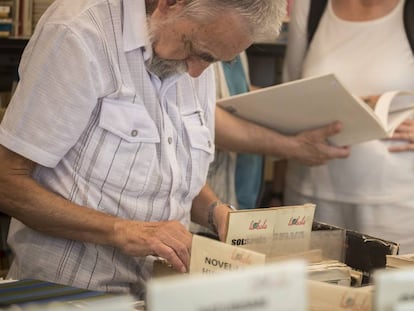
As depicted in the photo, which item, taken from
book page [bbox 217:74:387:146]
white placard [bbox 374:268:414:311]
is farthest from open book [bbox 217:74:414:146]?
white placard [bbox 374:268:414:311]

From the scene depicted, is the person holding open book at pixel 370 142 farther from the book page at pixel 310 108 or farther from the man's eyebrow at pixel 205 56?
the man's eyebrow at pixel 205 56

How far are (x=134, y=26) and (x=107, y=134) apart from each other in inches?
9.2

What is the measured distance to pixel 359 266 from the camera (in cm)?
169

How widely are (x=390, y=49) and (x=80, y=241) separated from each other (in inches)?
47.3

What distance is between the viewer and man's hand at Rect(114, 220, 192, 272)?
5.31 ft

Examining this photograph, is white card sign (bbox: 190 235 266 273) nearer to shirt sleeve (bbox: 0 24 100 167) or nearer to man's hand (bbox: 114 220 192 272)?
man's hand (bbox: 114 220 192 272)

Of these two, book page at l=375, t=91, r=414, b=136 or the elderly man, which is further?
book page at l=375, t=91, r=414, b=136

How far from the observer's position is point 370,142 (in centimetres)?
249

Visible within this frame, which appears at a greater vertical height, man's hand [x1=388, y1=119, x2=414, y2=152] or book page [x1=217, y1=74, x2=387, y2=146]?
book page [x1=217, y1=74, x2=387, y2=146]

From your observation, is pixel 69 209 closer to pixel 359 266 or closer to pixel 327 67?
pixel 359 266

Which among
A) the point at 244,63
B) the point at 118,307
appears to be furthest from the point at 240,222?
the point at 244,63

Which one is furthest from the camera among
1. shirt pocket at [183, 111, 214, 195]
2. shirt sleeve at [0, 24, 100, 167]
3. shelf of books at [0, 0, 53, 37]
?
shelf of books at [0, 0, 53, 37]

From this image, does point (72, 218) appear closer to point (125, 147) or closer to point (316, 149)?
point (125, 147)

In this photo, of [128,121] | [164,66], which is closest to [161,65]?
[164,66]
